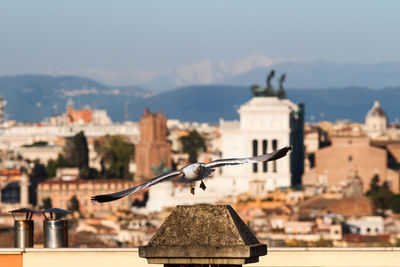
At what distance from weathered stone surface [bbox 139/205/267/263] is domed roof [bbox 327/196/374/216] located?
8784 cm

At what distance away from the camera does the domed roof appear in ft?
325

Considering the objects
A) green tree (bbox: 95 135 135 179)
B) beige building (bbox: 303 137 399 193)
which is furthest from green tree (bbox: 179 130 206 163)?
beige building (bbox: 303 137 399 193)

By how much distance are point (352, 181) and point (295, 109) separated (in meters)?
15.0

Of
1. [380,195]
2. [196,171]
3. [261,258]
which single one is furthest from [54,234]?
[380,195]

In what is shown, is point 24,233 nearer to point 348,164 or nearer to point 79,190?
point 79,190

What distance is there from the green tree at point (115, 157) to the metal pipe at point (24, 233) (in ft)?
411

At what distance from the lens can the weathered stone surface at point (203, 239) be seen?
32.8 ft

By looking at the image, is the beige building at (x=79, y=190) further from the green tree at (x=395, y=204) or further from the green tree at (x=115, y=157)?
the green tree at (x=395, y=204)

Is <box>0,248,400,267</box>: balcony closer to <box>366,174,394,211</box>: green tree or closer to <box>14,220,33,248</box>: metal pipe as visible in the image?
<box>14,220,33,248</box>: metal pipe

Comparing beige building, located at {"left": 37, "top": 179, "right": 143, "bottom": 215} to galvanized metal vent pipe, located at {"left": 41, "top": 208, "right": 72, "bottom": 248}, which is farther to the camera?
beige building, located at {"left": 37, "top": 179, "right": 143, "bottom": 215}

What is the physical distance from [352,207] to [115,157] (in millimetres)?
54977

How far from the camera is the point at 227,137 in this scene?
123625 millimetres

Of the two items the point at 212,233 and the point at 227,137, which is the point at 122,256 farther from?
the point at 227,137

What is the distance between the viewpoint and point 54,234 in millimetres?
14461
